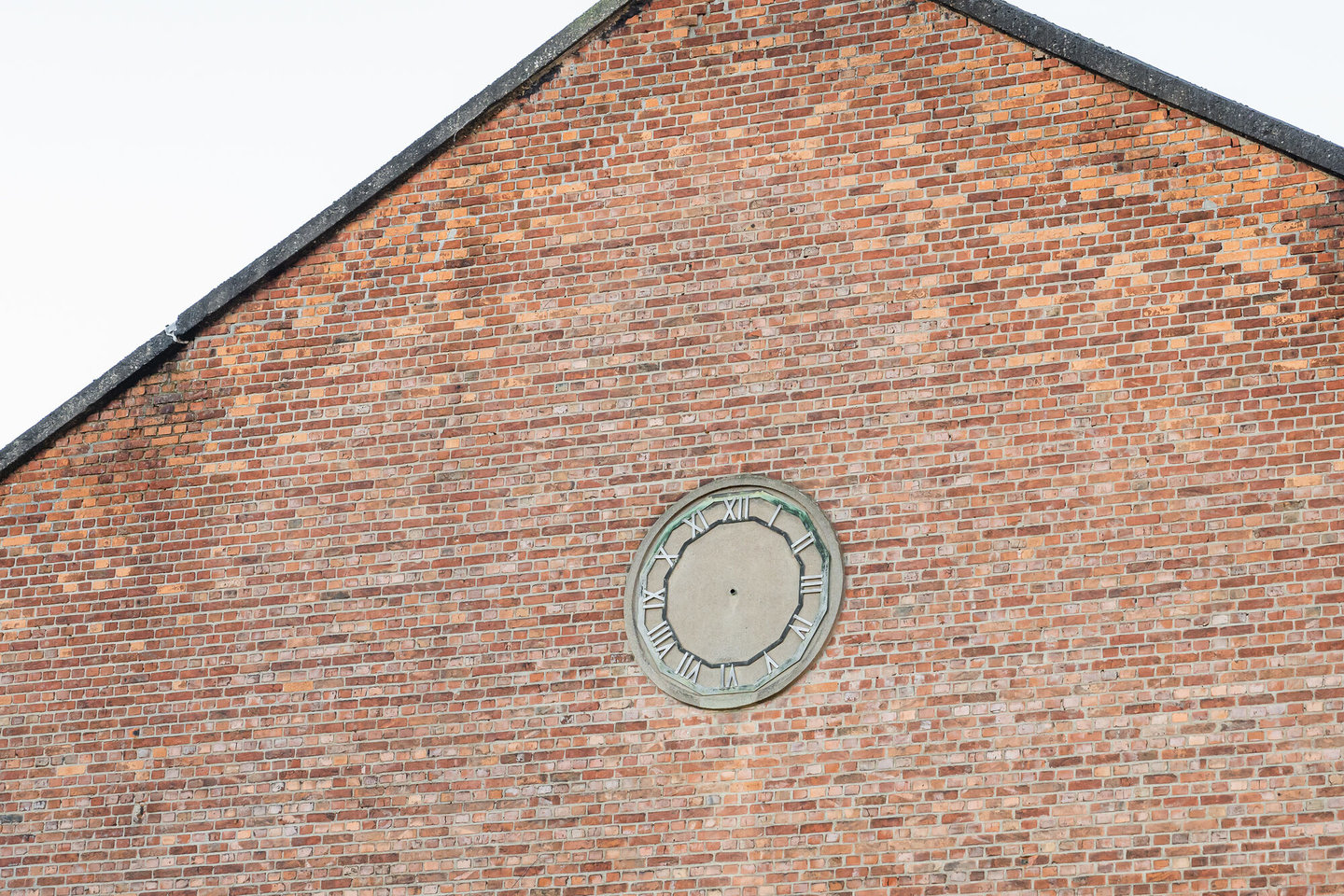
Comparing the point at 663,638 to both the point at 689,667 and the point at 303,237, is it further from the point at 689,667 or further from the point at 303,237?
the point at 303,237

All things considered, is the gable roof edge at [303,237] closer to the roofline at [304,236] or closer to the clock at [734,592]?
the roofline at [304,236]

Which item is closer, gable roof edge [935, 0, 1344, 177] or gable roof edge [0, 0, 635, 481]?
gable roof edge [935, 0, 1344, 177]

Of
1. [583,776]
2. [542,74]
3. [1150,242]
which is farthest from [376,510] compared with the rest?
[1150,242]

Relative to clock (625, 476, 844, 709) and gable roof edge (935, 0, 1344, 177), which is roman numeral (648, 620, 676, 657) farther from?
gable roof edge (935, 0, 1344, 177)

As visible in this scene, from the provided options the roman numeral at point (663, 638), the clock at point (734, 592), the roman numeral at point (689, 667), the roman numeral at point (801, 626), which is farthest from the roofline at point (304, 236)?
the roman numeral at point (801, 626)

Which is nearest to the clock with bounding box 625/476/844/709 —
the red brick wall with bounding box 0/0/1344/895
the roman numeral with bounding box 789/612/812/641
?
the roman numeral with bounding box 789/612/812/641

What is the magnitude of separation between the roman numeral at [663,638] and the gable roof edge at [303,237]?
11.1 feet

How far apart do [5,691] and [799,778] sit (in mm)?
4800

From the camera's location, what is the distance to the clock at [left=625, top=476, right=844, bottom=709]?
10875 millimetres

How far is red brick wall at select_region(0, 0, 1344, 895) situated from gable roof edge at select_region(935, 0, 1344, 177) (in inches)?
3.8

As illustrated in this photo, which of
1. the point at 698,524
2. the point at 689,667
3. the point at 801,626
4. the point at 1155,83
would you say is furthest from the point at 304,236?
the point at 1155,83

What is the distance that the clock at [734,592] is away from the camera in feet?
35.7

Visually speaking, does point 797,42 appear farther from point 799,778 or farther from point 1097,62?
point 799,778

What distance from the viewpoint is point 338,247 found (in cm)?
1238
